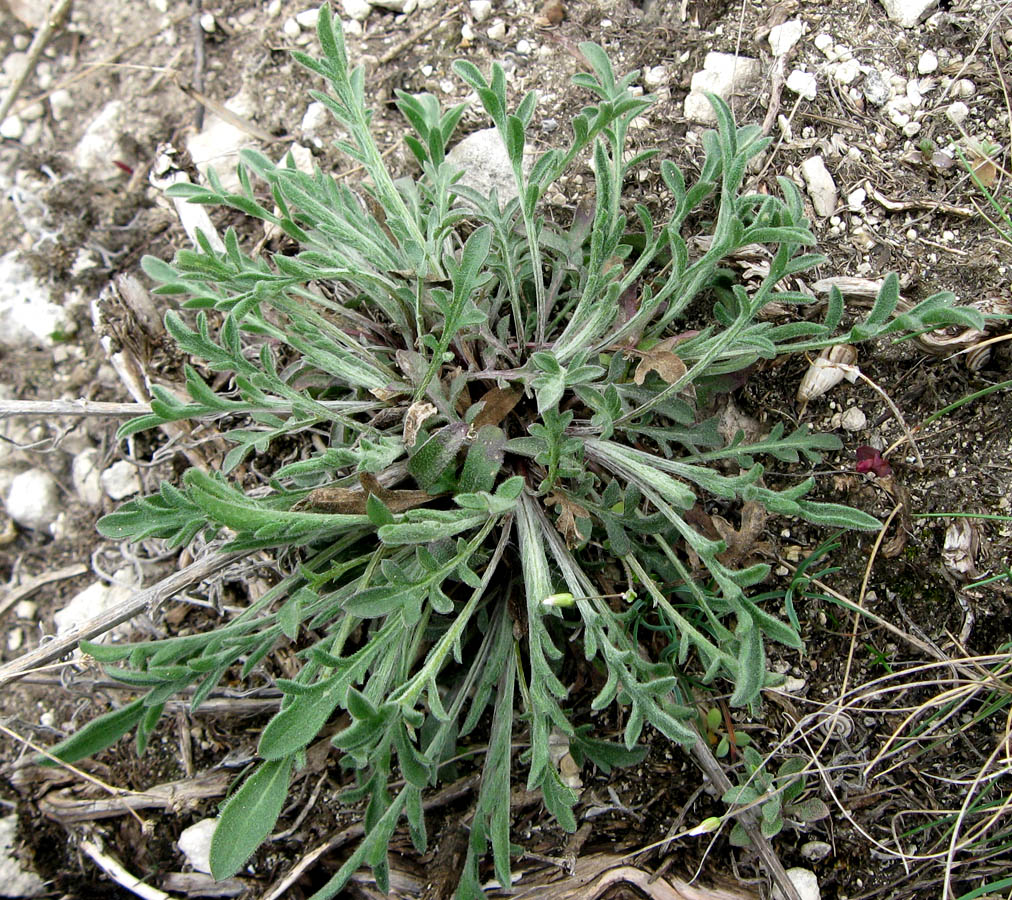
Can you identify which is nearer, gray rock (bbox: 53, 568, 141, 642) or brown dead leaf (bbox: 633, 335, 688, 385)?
brown dead leaf (bbox: 633, 335, 688, 385)

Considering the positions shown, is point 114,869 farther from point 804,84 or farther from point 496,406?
point 804,84

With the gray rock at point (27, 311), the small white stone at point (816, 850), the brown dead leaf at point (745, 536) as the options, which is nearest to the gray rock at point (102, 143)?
the gray rock at point (27, 311)

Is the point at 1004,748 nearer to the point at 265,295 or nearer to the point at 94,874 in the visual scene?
the point at 265,295

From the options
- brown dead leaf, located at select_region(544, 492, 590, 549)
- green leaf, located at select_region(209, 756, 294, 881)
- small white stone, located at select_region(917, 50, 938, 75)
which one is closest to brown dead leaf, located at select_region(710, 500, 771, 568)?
brown dead leaf, located at select_region(544, 492, 590, 549)

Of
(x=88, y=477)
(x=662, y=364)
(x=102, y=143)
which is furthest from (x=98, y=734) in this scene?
(x=102, y=143)

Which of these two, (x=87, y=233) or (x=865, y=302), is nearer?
(x=865, y=302)

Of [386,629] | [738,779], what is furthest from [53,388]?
[738,779]

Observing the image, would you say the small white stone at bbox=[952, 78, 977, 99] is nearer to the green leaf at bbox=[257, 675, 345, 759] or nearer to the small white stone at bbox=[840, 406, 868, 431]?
the small white stone at bbox=[840, 406, 868, 431]
